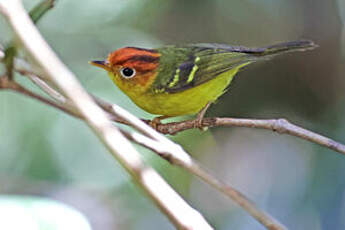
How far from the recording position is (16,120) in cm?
347

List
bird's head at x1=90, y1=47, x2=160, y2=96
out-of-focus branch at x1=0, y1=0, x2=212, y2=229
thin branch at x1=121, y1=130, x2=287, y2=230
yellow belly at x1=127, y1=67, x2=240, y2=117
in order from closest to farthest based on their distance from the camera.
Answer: out-of-focus branch at x1=0, y1=0, x2=212, y2=229, thin branch at x1=121, y1=130, x2=287, y2=230, bird's head at x1=90, y1=47, x2=160, y2=96, yellow belly at x1=127, y1=67, x2=240, y2=117

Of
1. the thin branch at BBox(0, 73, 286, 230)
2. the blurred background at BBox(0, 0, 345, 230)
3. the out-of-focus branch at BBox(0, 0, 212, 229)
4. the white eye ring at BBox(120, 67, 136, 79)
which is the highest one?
the out-of-focus branch at BBox(0, 0, 212, 229)

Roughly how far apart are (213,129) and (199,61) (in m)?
1.26

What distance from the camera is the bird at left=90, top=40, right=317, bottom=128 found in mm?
2762

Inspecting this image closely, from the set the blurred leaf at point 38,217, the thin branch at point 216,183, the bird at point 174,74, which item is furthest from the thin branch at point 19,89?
the bird at point 174,74

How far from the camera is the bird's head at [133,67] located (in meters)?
2.68

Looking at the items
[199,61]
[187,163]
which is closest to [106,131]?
[187,163]

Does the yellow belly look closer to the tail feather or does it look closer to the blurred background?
the tail feather

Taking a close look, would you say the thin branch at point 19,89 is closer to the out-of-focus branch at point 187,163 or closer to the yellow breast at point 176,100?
the out-of-focus branch at point 187,163

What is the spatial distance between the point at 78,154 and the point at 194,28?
1496 mm

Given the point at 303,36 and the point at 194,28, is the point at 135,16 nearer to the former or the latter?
the point at 194,28

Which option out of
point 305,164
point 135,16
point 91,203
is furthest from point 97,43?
point 305,164

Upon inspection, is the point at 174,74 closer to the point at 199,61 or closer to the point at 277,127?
the point at 199,61

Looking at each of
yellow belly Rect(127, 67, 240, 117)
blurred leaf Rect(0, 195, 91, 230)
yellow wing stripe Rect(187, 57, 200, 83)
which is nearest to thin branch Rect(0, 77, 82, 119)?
blurred leaf Rect(0, 195, 91, 230)
